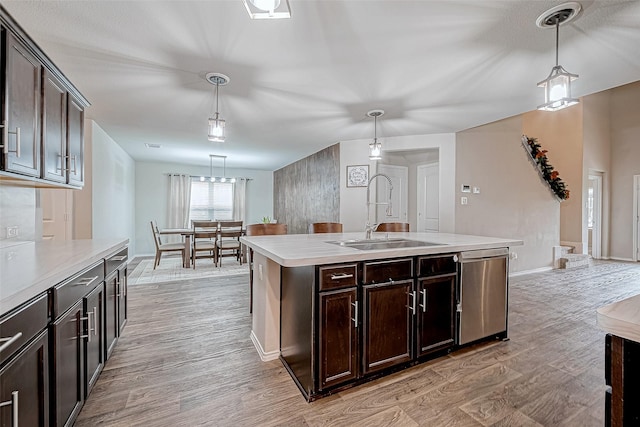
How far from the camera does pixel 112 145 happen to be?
15.8 feet

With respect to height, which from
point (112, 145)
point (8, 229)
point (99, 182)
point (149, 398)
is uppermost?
point (112, 145)

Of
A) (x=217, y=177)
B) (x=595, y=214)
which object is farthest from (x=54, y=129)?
(x=595, y=214)

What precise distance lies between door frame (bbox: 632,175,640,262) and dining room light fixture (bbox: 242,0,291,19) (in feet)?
28.8

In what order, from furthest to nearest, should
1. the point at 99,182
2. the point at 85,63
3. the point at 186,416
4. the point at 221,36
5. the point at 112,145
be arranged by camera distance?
the point at 112,145 < the point at 99,182 < the point at 85,63 < the point at 221,36 < the point at 186,416

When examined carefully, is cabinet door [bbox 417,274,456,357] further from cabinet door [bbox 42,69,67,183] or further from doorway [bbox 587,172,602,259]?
doorway [bbox 587,172,602,259]

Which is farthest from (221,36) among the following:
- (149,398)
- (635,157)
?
Answer: (635,157)

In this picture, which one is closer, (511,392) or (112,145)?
(511,392)

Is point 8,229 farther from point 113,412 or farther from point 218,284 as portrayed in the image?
point 218,284

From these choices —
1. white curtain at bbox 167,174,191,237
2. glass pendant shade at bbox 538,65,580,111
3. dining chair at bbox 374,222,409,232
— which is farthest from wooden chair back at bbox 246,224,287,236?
white curtain at bbox 167,174,191,237

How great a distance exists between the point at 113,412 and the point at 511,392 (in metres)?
2.35

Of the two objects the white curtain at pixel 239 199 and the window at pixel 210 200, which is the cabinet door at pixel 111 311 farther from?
the white curtain at pixel 239 199

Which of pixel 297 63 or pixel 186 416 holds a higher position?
pixel 297 63

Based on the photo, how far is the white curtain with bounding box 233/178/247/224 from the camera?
26.6ft

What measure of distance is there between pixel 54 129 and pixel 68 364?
1620 mm
